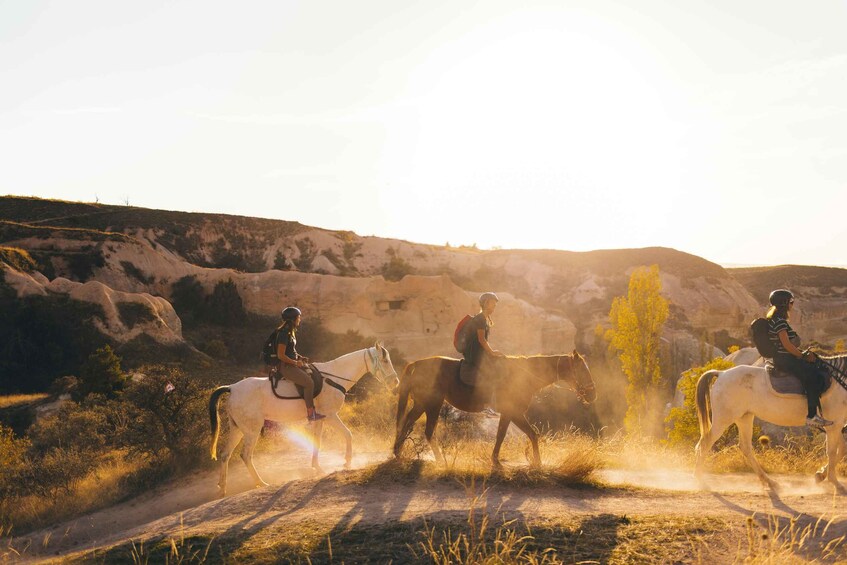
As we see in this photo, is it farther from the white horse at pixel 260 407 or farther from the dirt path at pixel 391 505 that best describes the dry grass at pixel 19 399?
the white horse at pixel 260 407

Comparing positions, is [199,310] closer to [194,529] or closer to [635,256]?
[194,529]

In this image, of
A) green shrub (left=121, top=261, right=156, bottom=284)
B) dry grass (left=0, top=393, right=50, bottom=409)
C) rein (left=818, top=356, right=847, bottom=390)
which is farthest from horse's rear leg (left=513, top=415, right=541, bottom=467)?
green shrub (left=121, top=261, right=156, bottom=284)

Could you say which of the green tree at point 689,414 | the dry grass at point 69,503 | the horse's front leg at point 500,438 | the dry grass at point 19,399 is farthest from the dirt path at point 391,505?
the dry grass at point 19,399

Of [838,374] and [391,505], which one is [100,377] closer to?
[391,505]

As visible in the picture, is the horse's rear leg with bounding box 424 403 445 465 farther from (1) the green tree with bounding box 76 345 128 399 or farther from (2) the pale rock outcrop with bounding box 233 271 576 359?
(2) the pale rock outcrop with bounding box 233 271 576 359

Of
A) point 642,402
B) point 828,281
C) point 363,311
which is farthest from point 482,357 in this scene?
point 828,281

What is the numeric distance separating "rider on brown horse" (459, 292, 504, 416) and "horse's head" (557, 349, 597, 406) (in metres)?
1.09

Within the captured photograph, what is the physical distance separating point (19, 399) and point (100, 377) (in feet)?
14.7

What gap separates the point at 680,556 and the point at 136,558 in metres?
5.15

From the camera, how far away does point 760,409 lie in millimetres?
9398

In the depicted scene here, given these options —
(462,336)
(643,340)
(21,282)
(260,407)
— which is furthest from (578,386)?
(21,282)

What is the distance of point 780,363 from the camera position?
916cm

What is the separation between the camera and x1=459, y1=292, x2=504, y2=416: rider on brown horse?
9.93 m

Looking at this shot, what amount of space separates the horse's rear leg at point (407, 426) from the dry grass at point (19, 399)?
1930 cm
